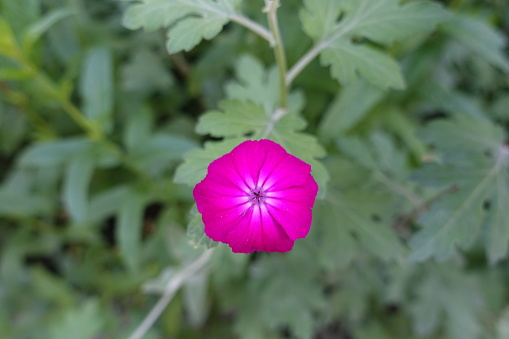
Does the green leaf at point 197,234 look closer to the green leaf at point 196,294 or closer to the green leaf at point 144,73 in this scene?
the green leaf at point 196,294

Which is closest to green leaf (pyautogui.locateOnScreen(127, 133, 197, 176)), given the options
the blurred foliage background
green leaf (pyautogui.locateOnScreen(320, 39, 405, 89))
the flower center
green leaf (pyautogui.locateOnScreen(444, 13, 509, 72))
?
the blurred foliage background

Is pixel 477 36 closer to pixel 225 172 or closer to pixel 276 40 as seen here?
pixel 276 40

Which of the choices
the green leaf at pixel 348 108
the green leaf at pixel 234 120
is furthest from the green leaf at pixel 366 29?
the green leaf at pixel 348 108

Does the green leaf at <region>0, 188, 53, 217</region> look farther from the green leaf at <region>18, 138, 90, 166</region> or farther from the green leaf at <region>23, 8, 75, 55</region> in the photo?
the green leaf at <region>23, 8, 75, 55</region>

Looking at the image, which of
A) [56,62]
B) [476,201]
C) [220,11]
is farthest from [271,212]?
[56,62]

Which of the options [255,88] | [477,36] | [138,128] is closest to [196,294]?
[138,128]
